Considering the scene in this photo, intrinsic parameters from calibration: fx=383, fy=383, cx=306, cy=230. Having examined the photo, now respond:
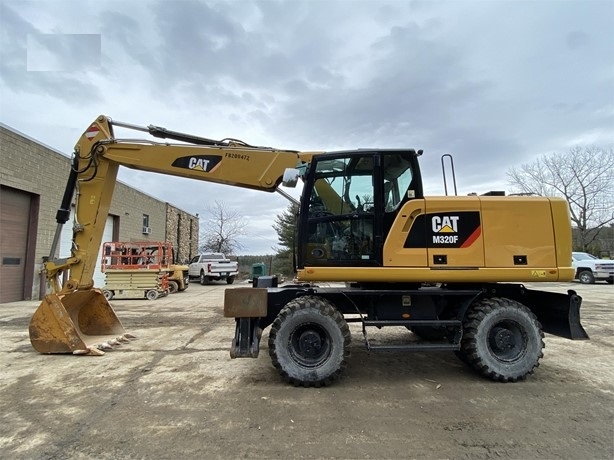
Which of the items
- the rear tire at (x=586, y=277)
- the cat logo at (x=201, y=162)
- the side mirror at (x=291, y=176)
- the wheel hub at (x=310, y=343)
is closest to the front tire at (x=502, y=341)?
the wheel hub at (x=310, y=343)

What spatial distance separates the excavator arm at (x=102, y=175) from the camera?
19.1 feet

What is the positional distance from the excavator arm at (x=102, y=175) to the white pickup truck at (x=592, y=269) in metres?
21.3

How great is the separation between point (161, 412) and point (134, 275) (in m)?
12.6

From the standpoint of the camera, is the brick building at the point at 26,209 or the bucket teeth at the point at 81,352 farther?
the brick building at the point at 26,209

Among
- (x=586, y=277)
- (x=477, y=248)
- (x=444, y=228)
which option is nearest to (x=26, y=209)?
(x=444, y=228)

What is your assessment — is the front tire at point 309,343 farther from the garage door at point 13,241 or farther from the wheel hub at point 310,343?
the garage door at point 13,241

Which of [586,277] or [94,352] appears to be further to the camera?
[586,277]

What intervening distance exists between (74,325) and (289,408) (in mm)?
4267

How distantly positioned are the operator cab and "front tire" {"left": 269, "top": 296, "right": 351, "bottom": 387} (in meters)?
0.65

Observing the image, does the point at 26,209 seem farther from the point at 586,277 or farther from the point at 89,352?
the point at 586,277

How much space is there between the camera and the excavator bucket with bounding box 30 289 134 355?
600cm

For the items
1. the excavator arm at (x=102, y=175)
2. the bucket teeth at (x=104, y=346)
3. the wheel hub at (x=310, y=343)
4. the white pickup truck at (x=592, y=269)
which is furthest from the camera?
the white pickup truck at (x=592, y=269)

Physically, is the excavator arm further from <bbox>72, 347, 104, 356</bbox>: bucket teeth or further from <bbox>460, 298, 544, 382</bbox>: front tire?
<bbox>460, 298, 544, 382</bbox>: front tire

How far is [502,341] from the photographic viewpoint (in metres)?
5.08
